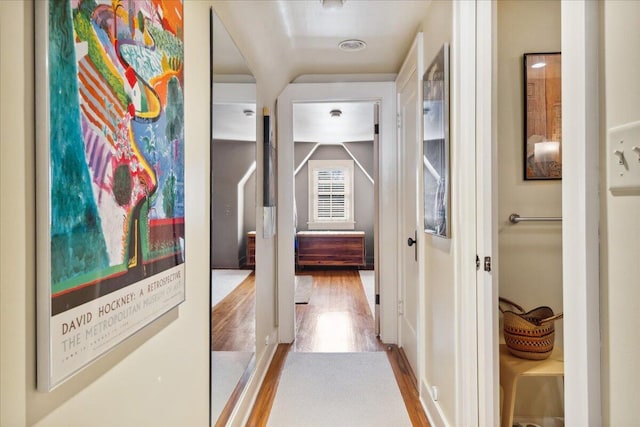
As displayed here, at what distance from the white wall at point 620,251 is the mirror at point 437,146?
3.49ft

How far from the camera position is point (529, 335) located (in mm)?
1725

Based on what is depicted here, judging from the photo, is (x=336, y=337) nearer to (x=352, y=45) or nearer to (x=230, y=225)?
(x=230, y=225)

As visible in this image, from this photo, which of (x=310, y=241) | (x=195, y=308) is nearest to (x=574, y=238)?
(x=195, y=308)

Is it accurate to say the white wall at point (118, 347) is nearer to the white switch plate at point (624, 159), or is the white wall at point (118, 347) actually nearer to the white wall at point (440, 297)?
the white switch plate at point (624, 159)

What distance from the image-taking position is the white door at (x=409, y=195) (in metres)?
2.52

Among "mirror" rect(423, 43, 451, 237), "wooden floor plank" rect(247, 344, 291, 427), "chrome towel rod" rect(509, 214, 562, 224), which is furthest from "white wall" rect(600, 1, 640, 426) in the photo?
"wooden floor plank" rect(247, 344, 291, 427)

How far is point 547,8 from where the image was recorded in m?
1.95

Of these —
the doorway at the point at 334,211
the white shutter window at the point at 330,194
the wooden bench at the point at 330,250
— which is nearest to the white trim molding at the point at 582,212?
the doorway at the point at 334,211

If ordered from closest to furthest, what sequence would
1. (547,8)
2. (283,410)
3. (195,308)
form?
(195,308)
(547,8)
(283,410)

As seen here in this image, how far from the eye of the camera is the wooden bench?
6676 millimetres

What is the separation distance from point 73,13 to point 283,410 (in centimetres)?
217

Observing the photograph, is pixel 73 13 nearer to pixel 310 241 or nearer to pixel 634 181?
pixel 634 181

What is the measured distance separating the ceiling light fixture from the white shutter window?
5.18 metres

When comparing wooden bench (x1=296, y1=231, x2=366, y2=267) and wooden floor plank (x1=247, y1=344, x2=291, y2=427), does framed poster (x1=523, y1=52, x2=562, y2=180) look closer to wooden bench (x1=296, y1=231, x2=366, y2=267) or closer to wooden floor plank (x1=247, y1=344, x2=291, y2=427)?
wooden floor plank (x1=247, y1=344, x2=291, y2=427)
